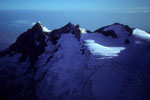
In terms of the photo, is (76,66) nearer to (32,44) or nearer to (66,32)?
(66,32)

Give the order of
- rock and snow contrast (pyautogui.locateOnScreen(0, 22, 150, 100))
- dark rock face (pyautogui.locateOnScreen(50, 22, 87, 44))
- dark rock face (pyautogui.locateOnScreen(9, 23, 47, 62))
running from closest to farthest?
rock and snow contrast (pyautogui.locateOnScreen(0, 22, 150, 100)) < dark rock face (pyautogui.locateOnScreen(9, 23, 47, 62)) < dark rock face (pyautogui.locateOnScreen(50, 22, 87, 44))

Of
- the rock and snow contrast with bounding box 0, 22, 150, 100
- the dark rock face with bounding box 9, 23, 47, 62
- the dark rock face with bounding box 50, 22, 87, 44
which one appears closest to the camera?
the rock and snow contrast with bounding box 0, 22, 150, 100

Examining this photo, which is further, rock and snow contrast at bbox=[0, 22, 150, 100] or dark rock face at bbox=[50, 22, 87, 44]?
dark rock face at bbox=[50, 22, 87, 44]

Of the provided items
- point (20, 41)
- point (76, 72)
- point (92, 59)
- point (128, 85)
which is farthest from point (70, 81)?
point (20, 41)

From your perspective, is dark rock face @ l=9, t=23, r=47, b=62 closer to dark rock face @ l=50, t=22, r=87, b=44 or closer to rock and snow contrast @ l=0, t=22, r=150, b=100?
rock and snow contrast @ l=0, t=22, r=150, b=100

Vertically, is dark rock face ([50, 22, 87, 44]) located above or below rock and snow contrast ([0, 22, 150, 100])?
above

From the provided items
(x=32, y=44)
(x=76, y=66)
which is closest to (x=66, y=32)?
(x=32, y=44)

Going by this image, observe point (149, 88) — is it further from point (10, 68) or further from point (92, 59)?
point (10, 68)

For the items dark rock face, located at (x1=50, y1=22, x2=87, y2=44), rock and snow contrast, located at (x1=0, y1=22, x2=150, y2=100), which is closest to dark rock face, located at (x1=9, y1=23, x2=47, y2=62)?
rock and snow contrast, located at (x1=0, y1=22, x2=150, y2=100)
